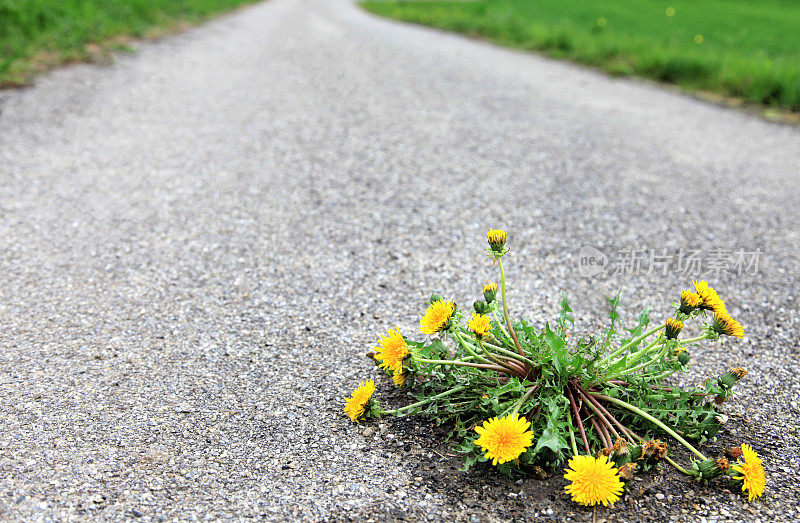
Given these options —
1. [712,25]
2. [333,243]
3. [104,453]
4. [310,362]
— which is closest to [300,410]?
[310,362]

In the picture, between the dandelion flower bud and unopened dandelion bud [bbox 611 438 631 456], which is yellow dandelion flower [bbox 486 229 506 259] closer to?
the dandelion flower bud

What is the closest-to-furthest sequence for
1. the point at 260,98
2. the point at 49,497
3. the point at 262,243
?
1. the point at 49,497
2. the point at 262,243
3. the point at 260,98

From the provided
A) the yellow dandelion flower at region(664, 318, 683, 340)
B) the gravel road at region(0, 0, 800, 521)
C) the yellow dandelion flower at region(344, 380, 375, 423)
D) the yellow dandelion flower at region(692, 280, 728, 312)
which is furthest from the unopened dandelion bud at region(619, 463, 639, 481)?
the yellow dandelion flower at region(344, 380, 375, 423)

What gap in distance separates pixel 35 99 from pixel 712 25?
1215cm

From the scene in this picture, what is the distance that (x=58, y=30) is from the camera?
620 centimetres

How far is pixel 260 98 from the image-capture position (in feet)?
18.1

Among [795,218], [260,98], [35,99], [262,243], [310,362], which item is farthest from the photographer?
[260,98]

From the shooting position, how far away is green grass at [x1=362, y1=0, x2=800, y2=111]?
612 cm

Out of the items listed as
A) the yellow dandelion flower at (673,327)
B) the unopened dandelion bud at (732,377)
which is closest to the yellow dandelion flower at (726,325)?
the yellow dandelion flower at (673,327)

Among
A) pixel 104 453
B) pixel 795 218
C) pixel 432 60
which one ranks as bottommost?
pixel 104 453

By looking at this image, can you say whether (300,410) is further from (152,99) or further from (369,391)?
(152,99)

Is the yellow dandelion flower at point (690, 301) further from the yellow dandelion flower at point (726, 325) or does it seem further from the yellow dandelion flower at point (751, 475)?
the yellow dandelion flower at point (751, 475)

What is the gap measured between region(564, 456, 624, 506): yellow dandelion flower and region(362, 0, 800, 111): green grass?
550 cm

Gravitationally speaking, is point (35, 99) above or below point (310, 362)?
above
